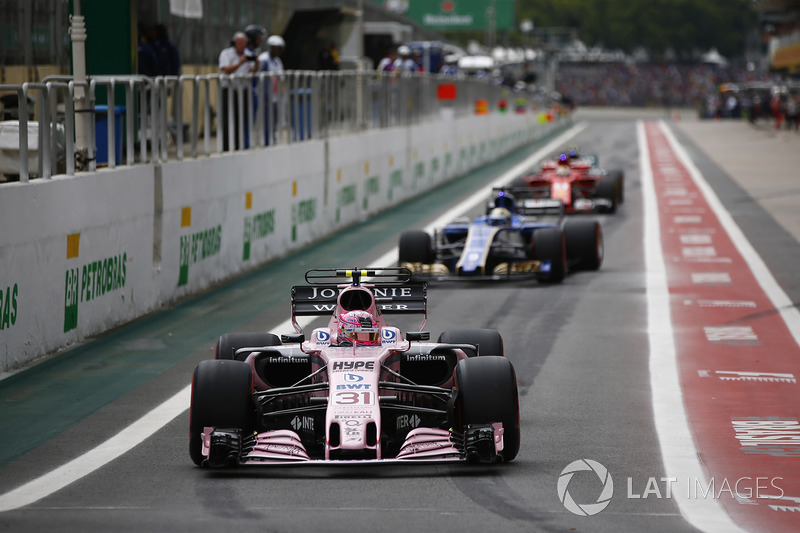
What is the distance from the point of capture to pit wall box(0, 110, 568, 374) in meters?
11.6

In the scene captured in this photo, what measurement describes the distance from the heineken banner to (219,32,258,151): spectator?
66619 mm

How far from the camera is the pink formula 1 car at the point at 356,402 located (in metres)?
7.88

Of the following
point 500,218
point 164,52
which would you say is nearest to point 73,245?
point 500,218

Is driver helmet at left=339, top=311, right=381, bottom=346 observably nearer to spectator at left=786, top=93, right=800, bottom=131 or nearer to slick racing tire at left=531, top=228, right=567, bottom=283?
slick racing tire at left=531, top=228, right=567, bottom=283

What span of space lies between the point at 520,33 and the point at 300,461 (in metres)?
147

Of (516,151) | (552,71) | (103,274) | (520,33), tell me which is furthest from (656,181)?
(520,33)

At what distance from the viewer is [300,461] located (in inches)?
307

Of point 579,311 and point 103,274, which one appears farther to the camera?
point 579,311

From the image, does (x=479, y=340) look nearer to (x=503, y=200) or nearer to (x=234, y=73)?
(x=503, y=200)

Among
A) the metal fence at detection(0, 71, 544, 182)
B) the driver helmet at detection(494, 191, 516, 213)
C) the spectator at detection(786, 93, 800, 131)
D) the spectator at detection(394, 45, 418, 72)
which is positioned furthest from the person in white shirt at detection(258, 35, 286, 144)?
the spectator at detection(786, 93, 800, 131)

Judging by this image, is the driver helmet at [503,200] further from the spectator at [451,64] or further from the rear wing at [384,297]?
the spectator at [451,64]

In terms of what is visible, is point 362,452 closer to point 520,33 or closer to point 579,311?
point 579,311

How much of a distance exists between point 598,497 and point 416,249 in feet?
33.4

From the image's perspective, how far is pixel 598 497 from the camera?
735 centimetres
